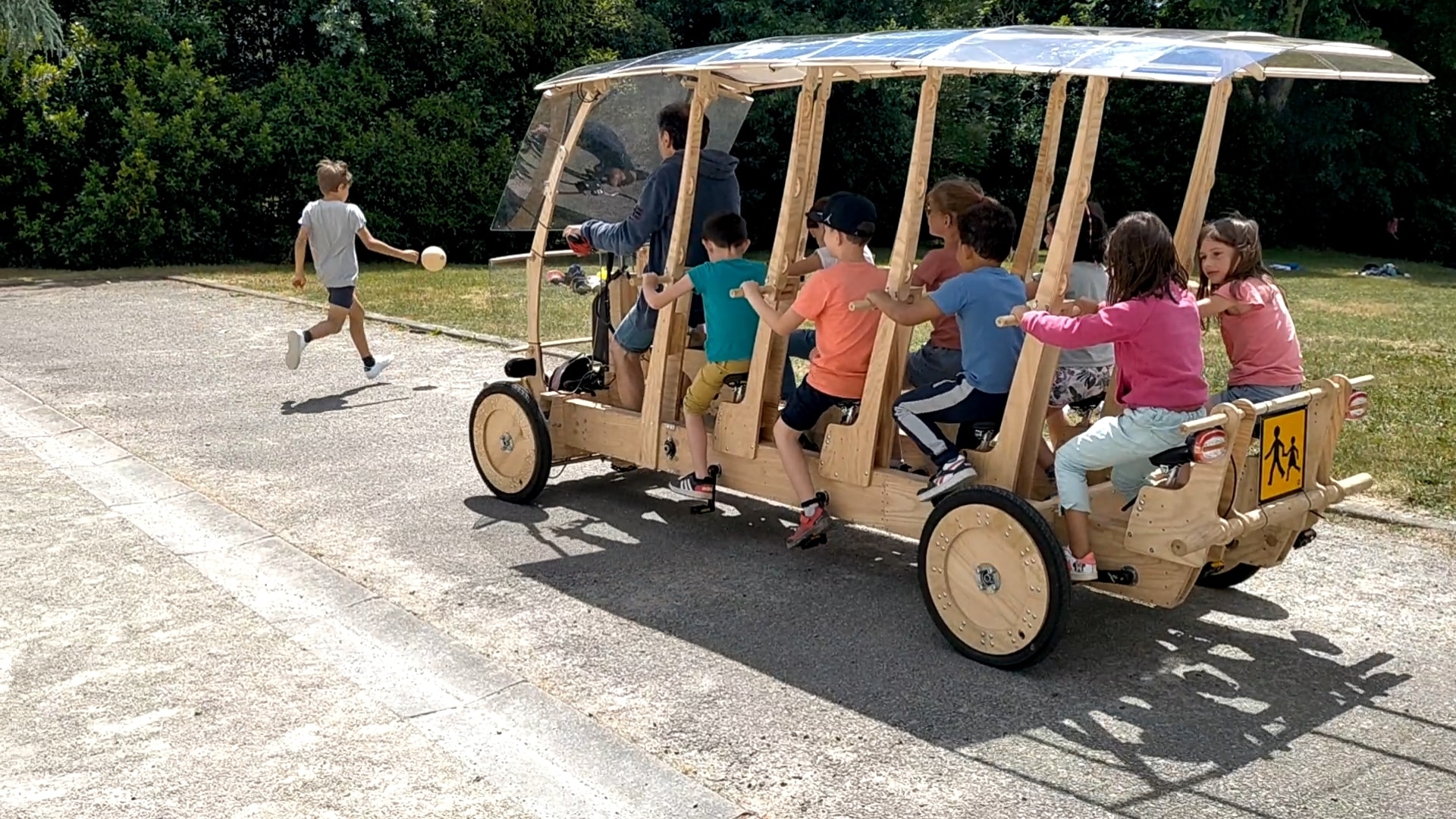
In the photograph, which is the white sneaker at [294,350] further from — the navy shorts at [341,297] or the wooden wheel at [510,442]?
the wooden wheel at [510,442]

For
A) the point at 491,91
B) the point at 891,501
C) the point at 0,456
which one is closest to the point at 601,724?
the point at 891,501

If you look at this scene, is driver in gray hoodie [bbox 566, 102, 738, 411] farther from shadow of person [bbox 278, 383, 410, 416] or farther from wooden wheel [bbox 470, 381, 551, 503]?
shadow of person [bbox 278, 383, 410, 416]

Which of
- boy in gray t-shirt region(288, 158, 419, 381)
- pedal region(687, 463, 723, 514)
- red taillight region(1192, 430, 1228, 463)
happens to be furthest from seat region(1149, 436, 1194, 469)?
boy in gray t-shirt region(288, 158, 419, 381)

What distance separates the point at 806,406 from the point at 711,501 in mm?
865

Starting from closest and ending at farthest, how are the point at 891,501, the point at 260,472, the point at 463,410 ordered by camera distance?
the point at 891,501
the point at 260,472
the point at 463,410

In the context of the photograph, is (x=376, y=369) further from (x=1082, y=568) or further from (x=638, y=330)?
(x=1082, y=568)

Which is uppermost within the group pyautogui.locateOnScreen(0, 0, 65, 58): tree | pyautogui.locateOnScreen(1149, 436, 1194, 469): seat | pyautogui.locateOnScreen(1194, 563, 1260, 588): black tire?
pyautogui.locateOnScreen(0, 0, 65, 58): tree

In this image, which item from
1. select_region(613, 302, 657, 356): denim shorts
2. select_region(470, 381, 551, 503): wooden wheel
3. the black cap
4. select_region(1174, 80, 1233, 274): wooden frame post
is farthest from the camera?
select_region(470, 381, 551, 503): wooden wheel

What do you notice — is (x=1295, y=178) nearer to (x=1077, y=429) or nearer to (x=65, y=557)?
(x=1077, y=429)

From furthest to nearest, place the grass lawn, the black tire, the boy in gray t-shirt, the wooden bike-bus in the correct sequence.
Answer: the boy in gray t-shirt, the grass lawn, the black tire, the wooden bike-bus

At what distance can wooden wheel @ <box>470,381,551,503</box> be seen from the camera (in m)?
6.61

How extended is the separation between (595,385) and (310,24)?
15.6 m

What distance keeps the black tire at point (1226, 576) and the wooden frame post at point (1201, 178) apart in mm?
1205

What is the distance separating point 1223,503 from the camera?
4.61 metres
